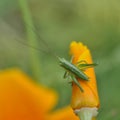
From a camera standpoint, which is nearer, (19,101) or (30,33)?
(19,101)

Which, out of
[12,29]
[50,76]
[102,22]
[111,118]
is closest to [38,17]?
[12,29]

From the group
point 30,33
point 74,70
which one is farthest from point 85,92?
point 30,33

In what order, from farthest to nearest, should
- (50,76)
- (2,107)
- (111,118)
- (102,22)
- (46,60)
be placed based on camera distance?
(102,22) < (46,60) < (50,76) < (111,118) < (2,107)

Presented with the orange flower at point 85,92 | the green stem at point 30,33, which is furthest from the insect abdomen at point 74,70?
the green stem at point 30,33

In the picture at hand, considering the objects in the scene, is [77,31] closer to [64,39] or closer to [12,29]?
[64,39]

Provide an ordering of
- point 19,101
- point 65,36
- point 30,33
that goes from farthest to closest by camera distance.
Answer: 1. point 65,36
2. point 30,33
3. point 19,101

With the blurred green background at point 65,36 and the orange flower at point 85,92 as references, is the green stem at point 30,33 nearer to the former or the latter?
the blurred green background at point 65,36

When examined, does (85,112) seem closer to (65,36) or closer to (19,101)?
(19,101)
